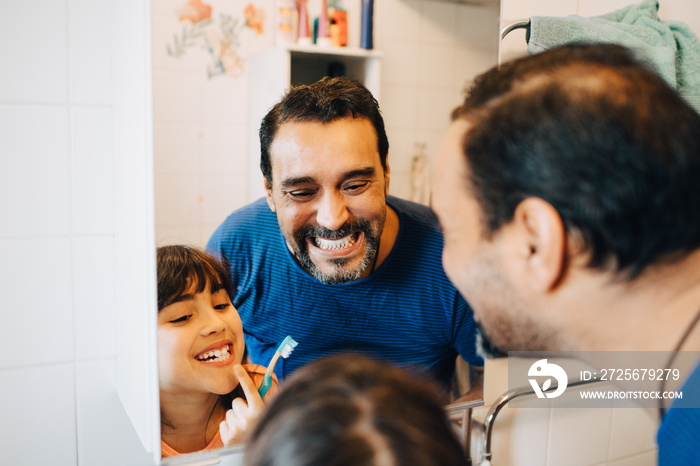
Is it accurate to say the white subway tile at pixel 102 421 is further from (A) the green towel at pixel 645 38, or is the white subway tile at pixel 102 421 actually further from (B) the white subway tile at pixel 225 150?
(A) the green towel at pixel 645 38

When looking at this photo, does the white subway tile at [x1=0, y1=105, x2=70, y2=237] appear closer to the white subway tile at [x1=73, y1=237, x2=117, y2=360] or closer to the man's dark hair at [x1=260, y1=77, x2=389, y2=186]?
the white subway tile at [x1=73, y1=237, x2=117, y2=360]

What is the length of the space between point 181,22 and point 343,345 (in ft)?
1.72

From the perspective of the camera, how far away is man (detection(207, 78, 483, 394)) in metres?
0.78

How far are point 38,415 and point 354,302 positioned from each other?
1.63 ft

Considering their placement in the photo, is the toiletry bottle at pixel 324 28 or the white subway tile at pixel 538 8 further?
the white subway tile at pixel 538 8

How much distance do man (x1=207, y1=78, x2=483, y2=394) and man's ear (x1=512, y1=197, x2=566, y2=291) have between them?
0.93 feet

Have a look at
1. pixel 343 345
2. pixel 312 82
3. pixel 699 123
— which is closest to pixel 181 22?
pixel 312 82

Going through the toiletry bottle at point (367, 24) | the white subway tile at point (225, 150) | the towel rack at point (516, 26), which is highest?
the towel rack at point (516, 26)

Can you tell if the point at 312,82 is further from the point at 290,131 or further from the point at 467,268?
the point at 467,268

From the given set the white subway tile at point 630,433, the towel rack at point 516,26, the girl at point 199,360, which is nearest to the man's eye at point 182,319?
the girl at point 199,360

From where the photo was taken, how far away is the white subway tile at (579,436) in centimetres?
118

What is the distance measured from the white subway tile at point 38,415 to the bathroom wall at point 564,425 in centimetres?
72

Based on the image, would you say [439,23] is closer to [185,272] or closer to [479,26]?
[479,26]

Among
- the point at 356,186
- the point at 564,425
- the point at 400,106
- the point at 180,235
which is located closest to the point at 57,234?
the point at 180,235
